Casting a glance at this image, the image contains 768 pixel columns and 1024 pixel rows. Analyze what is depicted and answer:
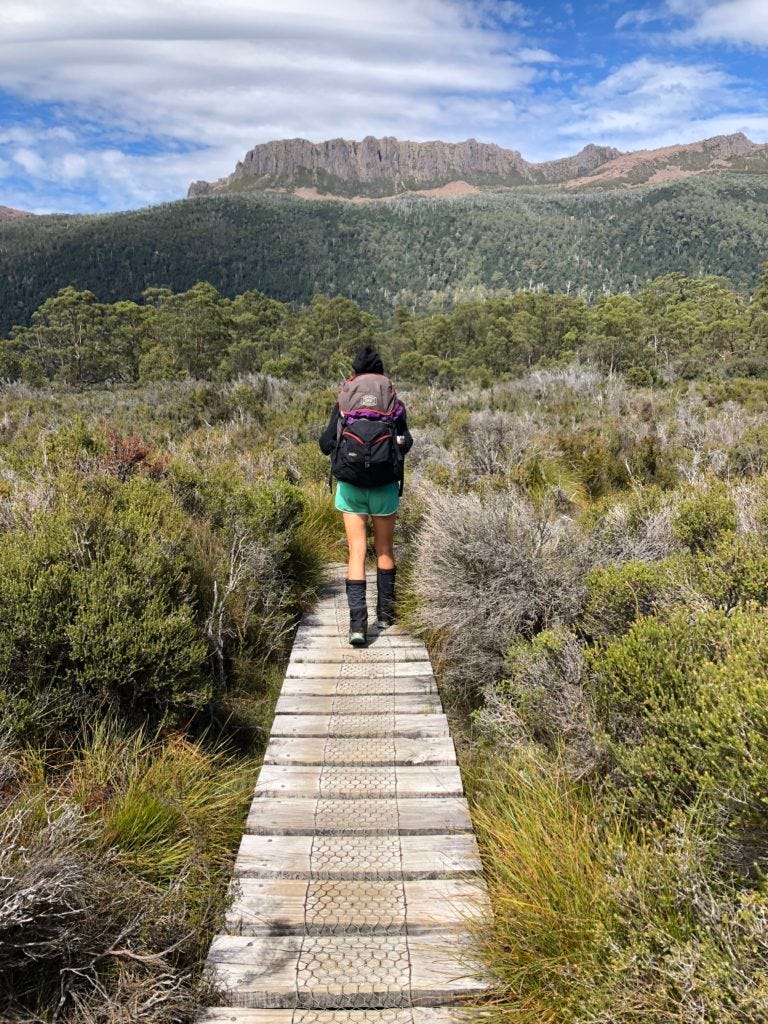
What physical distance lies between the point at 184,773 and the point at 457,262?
560 feet

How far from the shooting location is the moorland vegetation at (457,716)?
1.65m

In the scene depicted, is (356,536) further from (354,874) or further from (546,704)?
(354,874)

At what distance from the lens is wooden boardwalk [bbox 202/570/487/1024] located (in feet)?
6.12

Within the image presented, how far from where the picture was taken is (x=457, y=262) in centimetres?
15800

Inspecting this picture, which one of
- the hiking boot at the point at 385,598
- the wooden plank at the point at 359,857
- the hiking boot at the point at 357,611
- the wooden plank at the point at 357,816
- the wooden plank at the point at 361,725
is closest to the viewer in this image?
the wooden plank at the point at 359,857

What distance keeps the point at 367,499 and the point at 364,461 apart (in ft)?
1.09

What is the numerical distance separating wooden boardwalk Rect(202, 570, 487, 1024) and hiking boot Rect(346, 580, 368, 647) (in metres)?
0.50

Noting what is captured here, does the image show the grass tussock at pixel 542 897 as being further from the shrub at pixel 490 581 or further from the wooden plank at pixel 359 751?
the shrub at pixel 490 581

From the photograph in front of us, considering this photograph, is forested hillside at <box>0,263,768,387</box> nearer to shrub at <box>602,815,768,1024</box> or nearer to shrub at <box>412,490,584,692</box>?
shrub at <box>412,490,584,692</box>

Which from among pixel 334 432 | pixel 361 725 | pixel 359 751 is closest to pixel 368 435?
pixel 334 432

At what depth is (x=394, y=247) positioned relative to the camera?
550 feet

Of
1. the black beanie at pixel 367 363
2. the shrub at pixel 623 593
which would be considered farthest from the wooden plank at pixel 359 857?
the black beanie at pixel 367 363

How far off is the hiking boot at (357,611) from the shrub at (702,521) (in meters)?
2.12

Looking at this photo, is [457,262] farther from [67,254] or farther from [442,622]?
[442,622]
